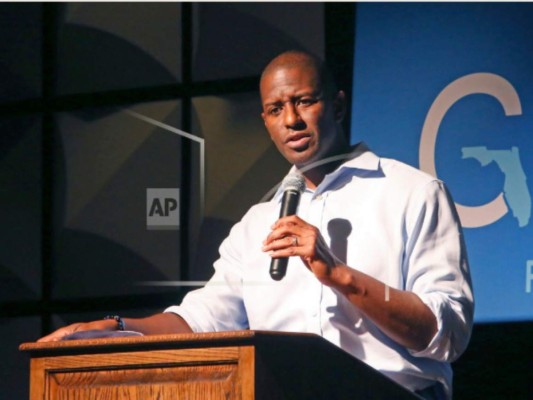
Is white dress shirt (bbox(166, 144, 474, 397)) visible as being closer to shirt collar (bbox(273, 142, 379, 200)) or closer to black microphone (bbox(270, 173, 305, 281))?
shirt collar (bbox(273, 142, 379, 200))

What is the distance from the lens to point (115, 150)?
3258mm

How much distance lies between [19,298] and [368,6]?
134 cm

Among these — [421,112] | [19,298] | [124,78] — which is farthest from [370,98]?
[19,298]

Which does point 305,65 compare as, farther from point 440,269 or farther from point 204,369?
point 204,369

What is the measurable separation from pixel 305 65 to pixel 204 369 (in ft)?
3.34

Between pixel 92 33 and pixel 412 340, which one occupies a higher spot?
pixel 92 33

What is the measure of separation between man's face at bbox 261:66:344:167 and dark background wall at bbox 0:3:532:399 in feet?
1.15

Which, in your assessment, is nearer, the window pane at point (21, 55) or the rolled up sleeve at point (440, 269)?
the rolled up sleeve at point (440, 269)

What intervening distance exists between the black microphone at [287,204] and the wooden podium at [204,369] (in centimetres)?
27

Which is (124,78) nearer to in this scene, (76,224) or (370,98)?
(76,224)

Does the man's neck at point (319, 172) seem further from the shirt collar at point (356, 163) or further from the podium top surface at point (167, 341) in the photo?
the podium top surface at point (167, 341)

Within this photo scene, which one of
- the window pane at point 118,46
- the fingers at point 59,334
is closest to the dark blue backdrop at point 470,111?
the window pane at point 118,46

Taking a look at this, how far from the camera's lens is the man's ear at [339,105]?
271 cm

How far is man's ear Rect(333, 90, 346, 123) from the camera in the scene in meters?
2.71
